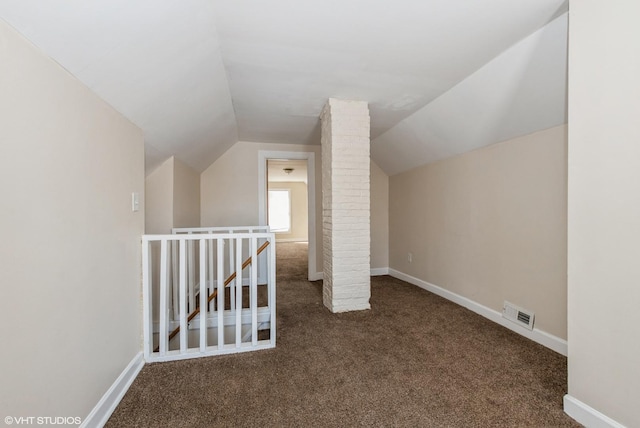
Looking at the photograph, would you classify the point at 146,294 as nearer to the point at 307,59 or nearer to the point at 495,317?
the point at 307,59

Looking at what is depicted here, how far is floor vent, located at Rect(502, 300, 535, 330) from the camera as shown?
7.34ft

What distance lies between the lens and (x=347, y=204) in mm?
2824

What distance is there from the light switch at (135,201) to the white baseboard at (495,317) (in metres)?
3.17

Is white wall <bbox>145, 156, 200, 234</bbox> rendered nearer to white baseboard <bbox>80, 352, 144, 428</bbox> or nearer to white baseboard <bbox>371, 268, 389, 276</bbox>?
white baseboard <bbox>80, 352, 144, 428</bbox>

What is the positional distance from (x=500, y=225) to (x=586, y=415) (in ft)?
5.15

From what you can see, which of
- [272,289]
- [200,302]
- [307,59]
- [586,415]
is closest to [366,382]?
[272,289]

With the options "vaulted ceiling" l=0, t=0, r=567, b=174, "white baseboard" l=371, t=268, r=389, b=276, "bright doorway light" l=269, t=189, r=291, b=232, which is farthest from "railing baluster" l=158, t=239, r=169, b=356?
"bright doorway light" l=269, t=189, r=291, b=232

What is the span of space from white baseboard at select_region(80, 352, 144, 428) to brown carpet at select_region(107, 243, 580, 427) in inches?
1.6

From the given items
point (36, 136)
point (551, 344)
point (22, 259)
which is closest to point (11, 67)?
point (36, 136)

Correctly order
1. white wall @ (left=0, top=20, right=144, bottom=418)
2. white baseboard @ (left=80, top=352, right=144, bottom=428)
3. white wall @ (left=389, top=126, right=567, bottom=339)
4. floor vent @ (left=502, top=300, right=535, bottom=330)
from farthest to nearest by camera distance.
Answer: floor vent @ (left=502, top=300, right=535, bottom=330), white wall @ (left=389, top=126, right=567, bottom=339), white baseboard @ (left=80, top=352, right=144, bottom=428), white wall @ (left=0, top=20, right=144, bottom=418)

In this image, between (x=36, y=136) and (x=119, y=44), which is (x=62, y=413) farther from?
(x=119, y=44)

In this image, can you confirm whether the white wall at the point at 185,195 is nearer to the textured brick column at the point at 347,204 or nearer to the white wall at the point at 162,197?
the white wall at the point at 162,197

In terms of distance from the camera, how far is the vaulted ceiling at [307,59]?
3.95 ft

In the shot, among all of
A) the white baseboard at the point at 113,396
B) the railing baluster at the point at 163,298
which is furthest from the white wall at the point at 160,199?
the white baseboard at the point at 113,396
